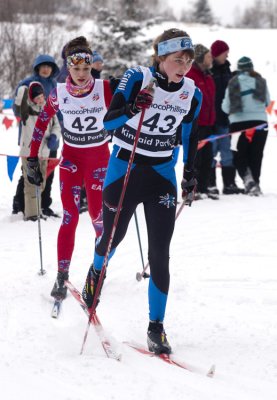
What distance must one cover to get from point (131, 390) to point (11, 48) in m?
18.7

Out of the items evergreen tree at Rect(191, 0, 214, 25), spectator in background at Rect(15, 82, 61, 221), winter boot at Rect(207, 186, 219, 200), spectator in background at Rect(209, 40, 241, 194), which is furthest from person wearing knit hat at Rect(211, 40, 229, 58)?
evergreen tree at Rect(191, 0, 214, 25)

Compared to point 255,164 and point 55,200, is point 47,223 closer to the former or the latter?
point 55,200

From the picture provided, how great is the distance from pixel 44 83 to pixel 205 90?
235 centimetres

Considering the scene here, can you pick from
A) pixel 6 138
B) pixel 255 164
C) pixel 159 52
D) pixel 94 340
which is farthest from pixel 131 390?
pixel 6 138

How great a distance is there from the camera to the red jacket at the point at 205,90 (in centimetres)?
834

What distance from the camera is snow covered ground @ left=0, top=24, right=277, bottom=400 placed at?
127 inches

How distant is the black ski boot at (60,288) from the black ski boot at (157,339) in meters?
1.14

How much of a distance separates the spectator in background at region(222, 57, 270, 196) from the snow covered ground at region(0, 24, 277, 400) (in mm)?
1394

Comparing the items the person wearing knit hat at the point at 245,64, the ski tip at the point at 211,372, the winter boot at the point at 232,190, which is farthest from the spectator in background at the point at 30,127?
the ski tip at the point at 211,372

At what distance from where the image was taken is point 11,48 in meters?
20.1

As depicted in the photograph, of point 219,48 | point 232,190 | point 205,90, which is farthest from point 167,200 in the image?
point 232,190

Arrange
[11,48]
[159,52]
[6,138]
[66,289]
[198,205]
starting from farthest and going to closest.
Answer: [11,48]
[6,138]
[198,205]
[66,289]
[159,52]

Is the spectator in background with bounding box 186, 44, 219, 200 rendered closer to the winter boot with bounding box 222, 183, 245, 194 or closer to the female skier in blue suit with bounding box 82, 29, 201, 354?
the winter boot with bounding box 222, 183, 245, 194

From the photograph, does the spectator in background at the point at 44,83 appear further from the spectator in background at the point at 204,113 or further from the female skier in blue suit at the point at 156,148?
the female skier in blue suit at the point at 156,148
